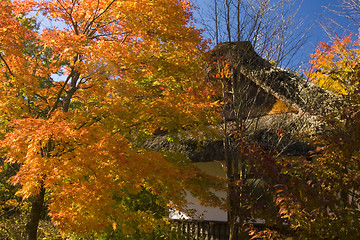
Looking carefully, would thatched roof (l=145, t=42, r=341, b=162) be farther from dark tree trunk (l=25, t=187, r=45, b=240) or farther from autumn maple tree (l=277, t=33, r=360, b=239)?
dark tree trunk (l=25, t=187, r=45, b=240)

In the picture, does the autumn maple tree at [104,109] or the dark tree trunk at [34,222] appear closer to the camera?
the autumn maple tree at [104,109]

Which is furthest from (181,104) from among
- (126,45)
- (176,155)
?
(126,45)

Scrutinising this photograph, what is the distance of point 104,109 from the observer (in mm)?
6090

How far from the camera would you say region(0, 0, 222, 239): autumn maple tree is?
15.4 feet

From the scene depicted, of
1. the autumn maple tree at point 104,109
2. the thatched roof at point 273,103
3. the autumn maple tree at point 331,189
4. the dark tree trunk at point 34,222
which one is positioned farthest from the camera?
the thatched roof at point 273,103

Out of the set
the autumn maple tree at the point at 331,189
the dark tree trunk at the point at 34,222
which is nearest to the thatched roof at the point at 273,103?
the autumn maple tree at the point at 331,189

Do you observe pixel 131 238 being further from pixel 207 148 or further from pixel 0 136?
pixel 0 136

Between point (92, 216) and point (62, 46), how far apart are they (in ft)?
9.96

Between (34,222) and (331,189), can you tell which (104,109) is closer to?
(34,222)

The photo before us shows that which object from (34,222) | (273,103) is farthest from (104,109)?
(273,103)

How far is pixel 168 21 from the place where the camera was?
21.0 ft

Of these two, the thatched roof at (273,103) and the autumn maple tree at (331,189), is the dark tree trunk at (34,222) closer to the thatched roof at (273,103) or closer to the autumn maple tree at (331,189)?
the thatched roof at (273,103)

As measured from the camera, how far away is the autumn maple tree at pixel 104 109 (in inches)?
185

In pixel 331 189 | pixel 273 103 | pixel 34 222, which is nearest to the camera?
pixel 331 189
